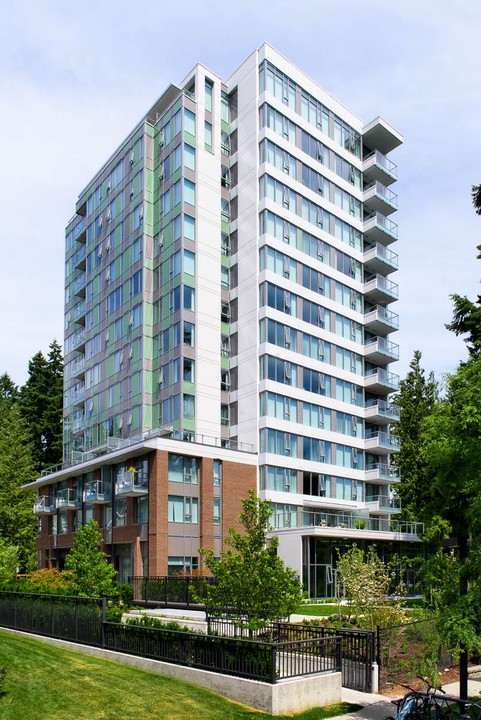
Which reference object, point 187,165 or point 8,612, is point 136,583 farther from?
point 187,165

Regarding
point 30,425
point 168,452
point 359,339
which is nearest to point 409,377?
point 359,339

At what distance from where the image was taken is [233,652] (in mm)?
17984

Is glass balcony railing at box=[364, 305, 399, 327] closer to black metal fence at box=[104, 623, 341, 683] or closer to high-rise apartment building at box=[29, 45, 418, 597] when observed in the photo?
high-rise apartment building at box=[29, 45, 418, 597]

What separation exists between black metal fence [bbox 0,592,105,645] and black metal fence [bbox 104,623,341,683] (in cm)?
319

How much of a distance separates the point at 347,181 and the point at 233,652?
53058mm

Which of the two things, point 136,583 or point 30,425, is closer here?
point 136,583

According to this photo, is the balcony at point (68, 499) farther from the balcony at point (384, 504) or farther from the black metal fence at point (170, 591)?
the balcony at point (384, 504)

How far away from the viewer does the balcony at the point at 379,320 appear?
6419 cm

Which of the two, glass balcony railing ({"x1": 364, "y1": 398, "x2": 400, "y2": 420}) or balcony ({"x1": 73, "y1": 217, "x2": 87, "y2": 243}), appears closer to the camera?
glass balcony railing ({"x1": 364, "y1": 398, "x2": 400, "y2": 420})

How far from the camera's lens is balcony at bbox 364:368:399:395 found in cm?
6303

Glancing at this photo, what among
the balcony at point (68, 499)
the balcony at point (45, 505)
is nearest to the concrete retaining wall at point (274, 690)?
the balcony at point (68, 499)

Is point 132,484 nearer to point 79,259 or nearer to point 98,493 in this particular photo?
point 98,493

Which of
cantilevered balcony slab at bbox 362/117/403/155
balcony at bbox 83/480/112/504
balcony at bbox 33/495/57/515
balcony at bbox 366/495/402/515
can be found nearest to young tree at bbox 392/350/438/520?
balcony at bbox 366/495/402/515

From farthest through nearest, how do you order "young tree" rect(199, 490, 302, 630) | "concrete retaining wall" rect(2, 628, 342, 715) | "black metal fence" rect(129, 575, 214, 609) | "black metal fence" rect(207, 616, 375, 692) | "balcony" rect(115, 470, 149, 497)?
"balcony" rect(115, 470, 149, 497), "black metal fence" rect(129, 575, 214, 609), "young tree" rect(199, 490, 302, 630), "black metal fence" rect(207, 616, 375, 692), "concrete retaining wall" rect(2, 628, 342, 715)
